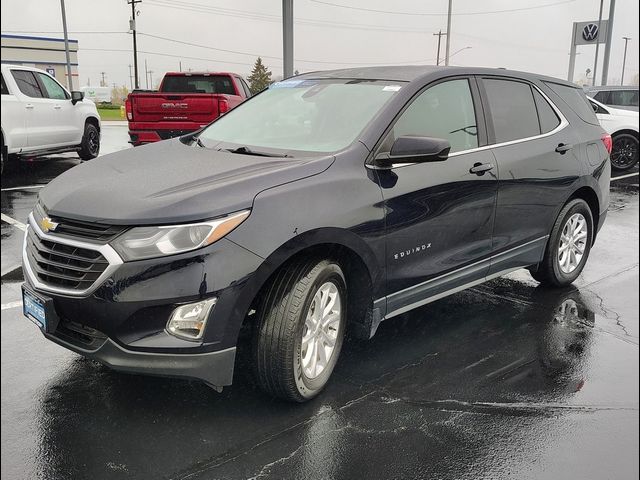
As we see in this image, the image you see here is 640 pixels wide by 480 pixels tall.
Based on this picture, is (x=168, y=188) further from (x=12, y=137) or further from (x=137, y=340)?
(x=12, y=137)

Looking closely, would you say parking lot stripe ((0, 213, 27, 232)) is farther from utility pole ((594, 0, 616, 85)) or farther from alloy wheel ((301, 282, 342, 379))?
utility pole ((594, 0, 616, 85))

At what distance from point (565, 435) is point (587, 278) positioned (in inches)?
119

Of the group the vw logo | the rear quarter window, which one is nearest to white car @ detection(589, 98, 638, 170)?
the rear quarter window

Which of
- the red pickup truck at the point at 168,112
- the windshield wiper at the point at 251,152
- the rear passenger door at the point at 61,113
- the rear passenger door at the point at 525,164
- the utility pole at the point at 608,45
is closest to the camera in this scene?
the windshield wiper at the point at 251,152

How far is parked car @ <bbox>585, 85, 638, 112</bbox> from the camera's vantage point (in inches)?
581

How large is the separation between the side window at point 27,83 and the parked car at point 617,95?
1216 cm

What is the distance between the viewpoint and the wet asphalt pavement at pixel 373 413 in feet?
9.02

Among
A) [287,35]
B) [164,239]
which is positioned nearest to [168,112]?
[287,35]

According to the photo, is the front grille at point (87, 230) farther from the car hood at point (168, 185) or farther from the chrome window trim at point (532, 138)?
the chrome window trim at point (532, 138)

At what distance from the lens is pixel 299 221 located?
2961 millimetres

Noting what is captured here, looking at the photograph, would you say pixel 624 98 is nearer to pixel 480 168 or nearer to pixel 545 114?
pixel 545 114

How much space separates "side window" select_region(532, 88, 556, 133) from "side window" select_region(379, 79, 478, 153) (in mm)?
930

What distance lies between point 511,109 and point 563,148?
0.62 meters

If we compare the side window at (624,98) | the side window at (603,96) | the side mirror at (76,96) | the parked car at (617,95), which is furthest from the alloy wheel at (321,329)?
the side window at (624,98)
